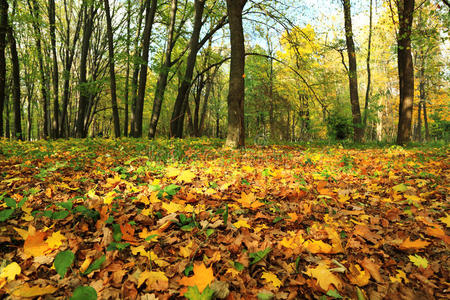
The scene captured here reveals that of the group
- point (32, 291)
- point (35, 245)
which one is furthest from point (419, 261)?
point (35, 245)

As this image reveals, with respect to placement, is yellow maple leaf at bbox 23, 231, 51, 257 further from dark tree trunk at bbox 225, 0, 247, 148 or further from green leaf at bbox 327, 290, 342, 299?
dark tree trunk at bbox 225, 0, 247, 148

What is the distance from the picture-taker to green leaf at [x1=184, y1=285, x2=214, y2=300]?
114cm

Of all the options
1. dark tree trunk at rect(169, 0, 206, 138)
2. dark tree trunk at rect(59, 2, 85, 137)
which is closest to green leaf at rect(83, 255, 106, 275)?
dark tree trunk at rect(169, 0, 206, 138)

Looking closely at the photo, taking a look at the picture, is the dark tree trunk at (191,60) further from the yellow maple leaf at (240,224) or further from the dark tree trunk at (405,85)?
the yellow maple leaf at (240,224)

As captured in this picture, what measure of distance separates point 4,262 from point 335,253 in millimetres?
2102

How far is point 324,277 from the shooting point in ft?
4.38

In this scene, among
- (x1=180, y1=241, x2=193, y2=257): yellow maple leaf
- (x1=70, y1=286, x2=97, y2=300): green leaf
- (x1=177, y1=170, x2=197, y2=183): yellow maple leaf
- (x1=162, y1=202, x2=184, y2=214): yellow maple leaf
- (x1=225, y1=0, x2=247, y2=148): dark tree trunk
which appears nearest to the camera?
(x1=70, y1=286, x2=97, y2=300): green leaf

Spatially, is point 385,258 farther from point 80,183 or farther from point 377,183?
point 80,183

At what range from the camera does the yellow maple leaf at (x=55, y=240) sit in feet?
4.99

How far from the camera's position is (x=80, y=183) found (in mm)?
3010

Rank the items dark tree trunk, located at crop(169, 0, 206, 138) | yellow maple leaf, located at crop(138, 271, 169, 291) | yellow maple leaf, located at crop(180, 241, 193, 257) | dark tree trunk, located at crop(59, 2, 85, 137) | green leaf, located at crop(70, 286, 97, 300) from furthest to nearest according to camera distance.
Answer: dark tree trunk, located at crop(59, 2, 85, 137), dark tree trunk, located at crop(169, 0, 206, 138), yellow maple leaf, located at crop(180, 241, 193, 257), yellow maple leaf, located at crop(138, 271, 169, 291), green leaf, located at crop(70, 286, 97, 300)

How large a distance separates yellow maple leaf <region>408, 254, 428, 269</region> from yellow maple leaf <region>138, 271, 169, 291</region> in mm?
1601

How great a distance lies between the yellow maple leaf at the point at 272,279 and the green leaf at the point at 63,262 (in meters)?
1.09

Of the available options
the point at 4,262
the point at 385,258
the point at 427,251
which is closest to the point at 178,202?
the point at 4,262
